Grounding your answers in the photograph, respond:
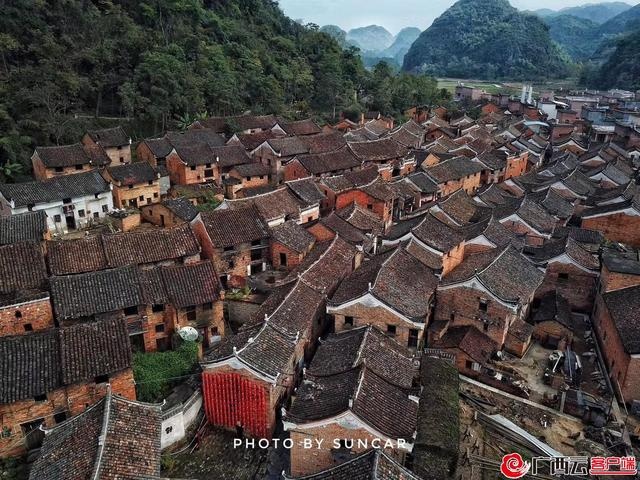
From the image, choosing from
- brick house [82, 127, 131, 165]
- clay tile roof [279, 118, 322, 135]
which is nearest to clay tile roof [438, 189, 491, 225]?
clay tile roof [279, 118, 322, 135]

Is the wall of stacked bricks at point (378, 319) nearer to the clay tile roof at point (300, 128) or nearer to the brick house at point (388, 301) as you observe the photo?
the brick house at point (388, 301)

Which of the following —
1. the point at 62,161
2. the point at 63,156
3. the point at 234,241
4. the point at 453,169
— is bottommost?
the point at 234,241

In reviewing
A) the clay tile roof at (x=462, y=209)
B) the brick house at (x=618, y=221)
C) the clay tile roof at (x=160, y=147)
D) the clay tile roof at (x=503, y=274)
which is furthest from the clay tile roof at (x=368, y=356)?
the clay tile roof at (x=160, y=147)

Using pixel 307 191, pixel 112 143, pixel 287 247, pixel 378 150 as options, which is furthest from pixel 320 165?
pixel 112 143

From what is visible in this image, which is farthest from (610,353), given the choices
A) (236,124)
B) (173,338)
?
(236,124)

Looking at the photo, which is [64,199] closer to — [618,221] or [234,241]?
[234,241]

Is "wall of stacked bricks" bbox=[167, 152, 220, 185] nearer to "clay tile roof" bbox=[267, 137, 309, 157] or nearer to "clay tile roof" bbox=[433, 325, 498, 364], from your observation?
"clay tile roof" bbox=[267, 137, 309, 157]

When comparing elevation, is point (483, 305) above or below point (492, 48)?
below
